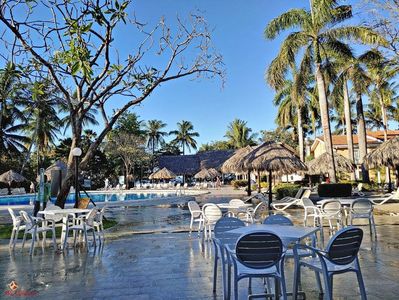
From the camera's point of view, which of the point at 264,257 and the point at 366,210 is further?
the point at 366,210

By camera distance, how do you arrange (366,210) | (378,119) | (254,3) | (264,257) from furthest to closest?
(378,119) < (254,3) < (366,210) < (264,257)

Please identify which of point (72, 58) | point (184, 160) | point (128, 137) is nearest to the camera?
point (72, 58)

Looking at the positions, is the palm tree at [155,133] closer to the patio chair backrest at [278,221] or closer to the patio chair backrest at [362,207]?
the patio chair backrest at [362,207]

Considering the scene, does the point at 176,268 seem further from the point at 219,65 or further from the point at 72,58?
the point at 219,65

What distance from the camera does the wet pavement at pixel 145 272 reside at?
15.2ft

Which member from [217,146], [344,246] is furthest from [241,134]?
[344,246]

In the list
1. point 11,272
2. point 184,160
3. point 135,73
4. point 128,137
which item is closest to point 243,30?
point 135,73

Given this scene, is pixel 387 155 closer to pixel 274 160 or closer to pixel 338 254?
pixel 274 160

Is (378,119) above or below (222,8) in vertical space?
above

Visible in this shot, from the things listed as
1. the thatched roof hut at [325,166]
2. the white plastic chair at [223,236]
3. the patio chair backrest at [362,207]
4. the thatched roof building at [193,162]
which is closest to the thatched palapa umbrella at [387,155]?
the thatched roof hut at [325,166]

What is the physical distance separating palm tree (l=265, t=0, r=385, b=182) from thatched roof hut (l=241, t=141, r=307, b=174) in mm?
2700

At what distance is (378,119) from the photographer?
5431 centimetres

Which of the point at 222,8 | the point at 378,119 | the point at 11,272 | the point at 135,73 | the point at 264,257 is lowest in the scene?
the point at 11,272

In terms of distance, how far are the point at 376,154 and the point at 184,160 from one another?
31849 mm
